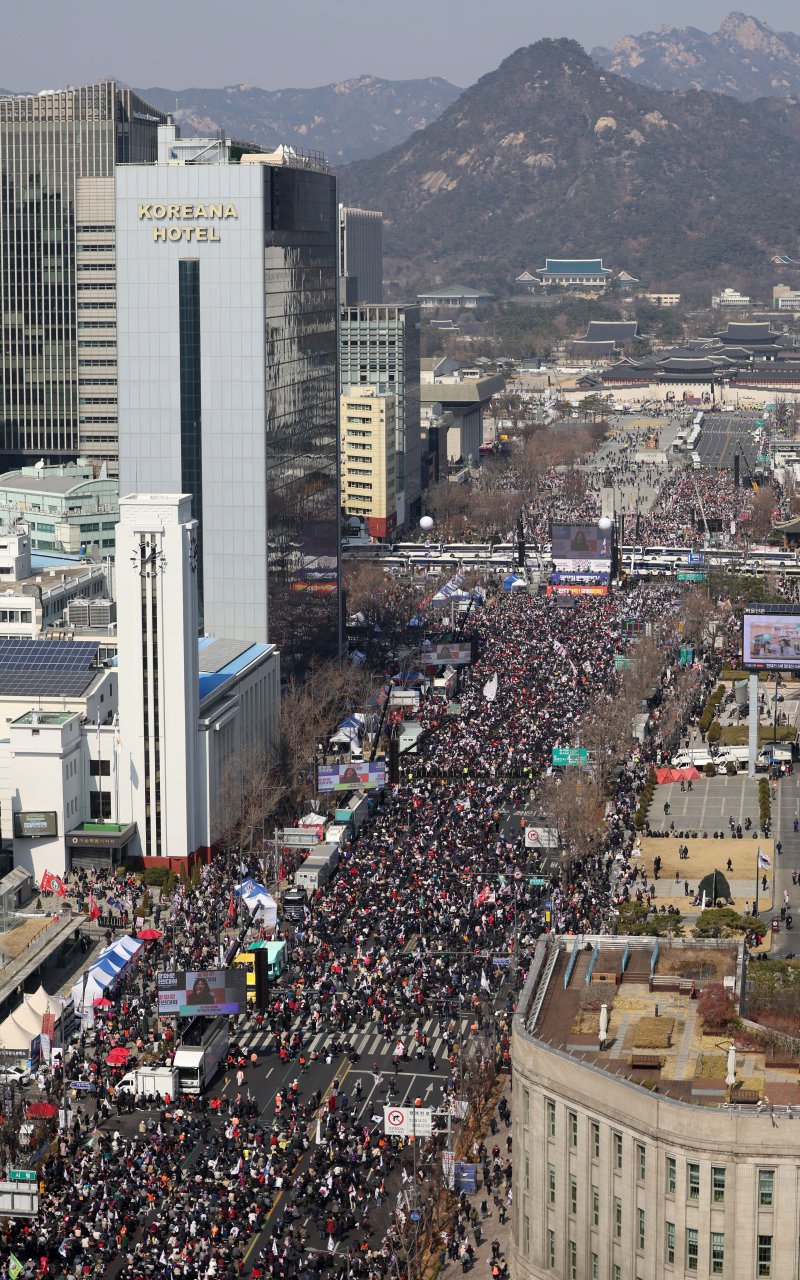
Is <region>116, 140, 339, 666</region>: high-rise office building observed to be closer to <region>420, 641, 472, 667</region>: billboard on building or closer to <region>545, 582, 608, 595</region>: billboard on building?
<region>420, 641, 472, 667</region>: billboard on building

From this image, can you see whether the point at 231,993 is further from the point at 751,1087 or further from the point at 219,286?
the point at 219,286

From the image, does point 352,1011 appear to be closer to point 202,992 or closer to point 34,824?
point 202,992

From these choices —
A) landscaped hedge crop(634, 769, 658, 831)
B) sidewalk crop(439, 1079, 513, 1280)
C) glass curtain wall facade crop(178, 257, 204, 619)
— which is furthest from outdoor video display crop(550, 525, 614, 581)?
sidewalk crop(439, 1079, 513, 1280)

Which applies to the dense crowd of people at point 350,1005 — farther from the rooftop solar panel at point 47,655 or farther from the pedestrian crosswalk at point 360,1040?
the rooftop solar panel at point 47,655

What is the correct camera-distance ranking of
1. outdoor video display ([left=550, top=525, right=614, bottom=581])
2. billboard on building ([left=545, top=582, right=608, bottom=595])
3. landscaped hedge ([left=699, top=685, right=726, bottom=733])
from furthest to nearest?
billboard on building ([left=545, top=582, right=608, bottom=595]), outdoor video display ([left=550, top=525, right=614, bottom=581]), landscaped hedge ([left=699, top=685, right=726, bottom=733])

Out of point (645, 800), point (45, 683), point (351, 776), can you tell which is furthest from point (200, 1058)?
point (645, 800)

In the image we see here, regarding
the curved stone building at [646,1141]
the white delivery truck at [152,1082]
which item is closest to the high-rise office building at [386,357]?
the white delivery truck at [152,1082]
